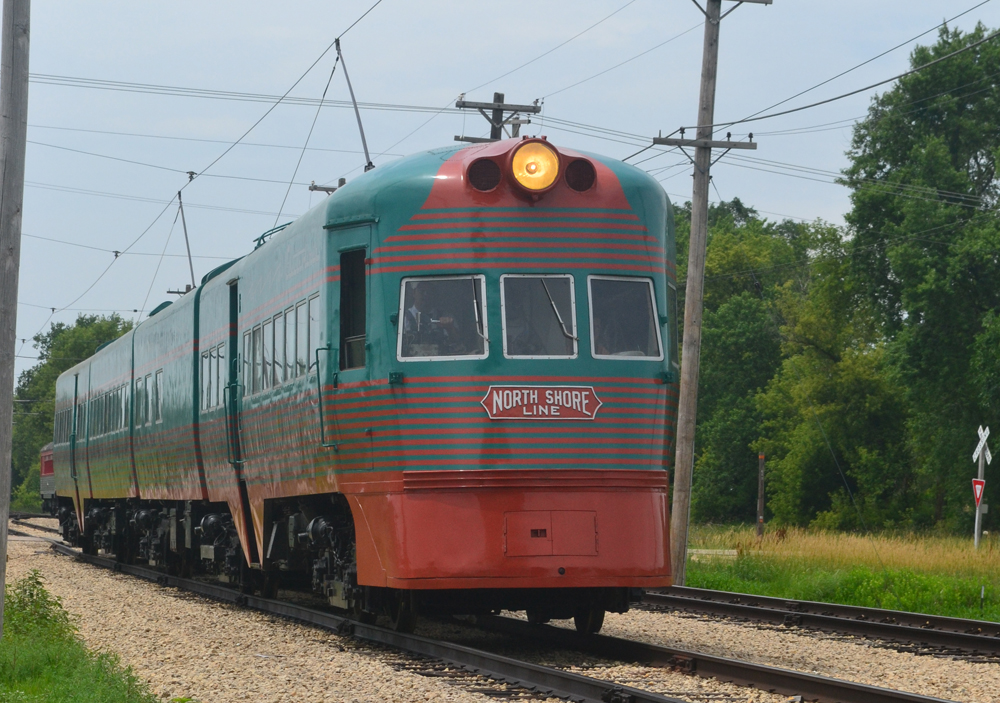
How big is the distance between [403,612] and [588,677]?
2643 millimetres

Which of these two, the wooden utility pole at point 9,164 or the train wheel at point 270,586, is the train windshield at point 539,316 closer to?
the wooden utility pole at point 9,164

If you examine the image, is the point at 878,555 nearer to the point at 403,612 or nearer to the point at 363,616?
the point at 363,616

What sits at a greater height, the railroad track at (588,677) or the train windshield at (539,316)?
the train windshield at (539,316)

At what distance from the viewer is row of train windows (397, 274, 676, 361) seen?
33.0ft

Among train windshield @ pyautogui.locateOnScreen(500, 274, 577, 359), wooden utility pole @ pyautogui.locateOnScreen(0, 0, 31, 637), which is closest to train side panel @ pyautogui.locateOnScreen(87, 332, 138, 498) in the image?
wooden utility pole @ pyautogui.locateOnScreen(0, 0, 31, 637)

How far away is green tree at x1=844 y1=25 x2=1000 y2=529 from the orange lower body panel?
29198mm

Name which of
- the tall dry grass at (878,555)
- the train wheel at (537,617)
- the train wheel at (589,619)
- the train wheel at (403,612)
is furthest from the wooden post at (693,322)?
the train wheel at (403,612)

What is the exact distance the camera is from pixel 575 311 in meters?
10.3

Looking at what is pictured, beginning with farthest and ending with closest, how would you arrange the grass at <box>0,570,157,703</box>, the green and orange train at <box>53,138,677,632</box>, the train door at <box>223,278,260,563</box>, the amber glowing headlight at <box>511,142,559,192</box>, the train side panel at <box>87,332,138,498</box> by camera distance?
the train side panel at <box>87,332,138,498</box> → the train door at <box>223,278,260,563</box> → the amber glowing headlight at <box>511,142,559,192</box> → the green and orange train at <box>53,138,677,632</box> → the grass at <box>0,570,157,703</box>

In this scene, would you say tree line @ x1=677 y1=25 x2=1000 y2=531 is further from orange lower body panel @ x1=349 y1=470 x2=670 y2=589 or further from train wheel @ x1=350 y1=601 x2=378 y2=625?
orange lower body panel @ x1=349 y1=470 x2=670 y2=589

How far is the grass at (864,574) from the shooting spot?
15.5 metres

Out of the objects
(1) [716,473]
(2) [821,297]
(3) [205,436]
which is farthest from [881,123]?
(3) [205,436]

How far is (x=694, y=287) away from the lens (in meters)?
19.6

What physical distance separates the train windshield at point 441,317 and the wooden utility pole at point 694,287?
913cm
